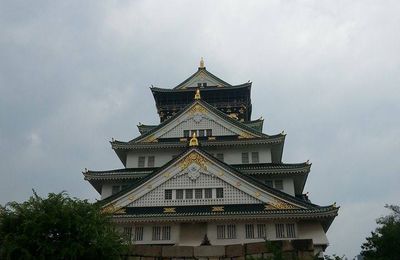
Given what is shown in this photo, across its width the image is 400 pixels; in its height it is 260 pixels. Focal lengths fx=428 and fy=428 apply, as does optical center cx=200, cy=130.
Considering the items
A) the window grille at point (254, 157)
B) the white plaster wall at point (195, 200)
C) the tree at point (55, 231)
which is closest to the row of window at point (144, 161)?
the white plaster wall at point (195, 200)

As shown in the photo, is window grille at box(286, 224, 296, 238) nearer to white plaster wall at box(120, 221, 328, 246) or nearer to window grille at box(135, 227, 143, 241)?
white plaster wall at box(120, 221, 328, 246)

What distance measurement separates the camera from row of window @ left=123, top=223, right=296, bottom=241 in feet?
91.4

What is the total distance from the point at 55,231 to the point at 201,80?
2981cm

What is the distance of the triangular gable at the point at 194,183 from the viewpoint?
28.6 metres

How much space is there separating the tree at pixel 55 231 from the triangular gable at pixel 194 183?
11.3 metres

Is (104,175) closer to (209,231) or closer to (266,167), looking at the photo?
(209,231)

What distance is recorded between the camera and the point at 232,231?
28.2m

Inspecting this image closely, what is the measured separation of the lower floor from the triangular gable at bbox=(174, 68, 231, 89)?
18842 mm

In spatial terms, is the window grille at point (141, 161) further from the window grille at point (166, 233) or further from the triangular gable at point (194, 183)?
the window grille at point (166, 233)

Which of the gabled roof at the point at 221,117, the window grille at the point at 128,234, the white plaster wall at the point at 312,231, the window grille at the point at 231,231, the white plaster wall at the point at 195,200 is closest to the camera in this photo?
the window grille at the point at 128,234

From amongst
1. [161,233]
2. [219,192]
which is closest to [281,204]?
[219,192]

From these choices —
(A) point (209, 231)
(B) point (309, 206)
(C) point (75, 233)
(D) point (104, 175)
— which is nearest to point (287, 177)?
(B) point (309, 206)

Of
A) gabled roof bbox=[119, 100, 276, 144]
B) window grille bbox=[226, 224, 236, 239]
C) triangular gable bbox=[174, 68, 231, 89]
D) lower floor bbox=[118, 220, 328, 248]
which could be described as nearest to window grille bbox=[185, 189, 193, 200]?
lower floor bbox=[118, 220, 328, 248]

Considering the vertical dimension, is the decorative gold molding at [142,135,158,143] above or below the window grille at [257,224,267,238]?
above
